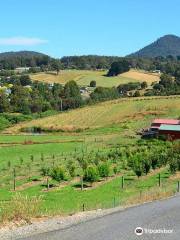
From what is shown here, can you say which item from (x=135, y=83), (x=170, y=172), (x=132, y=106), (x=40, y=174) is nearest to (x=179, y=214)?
(x=170, y=172)

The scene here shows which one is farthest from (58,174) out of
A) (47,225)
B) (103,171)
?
(47,225)

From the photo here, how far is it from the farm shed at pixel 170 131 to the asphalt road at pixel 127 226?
194 ft

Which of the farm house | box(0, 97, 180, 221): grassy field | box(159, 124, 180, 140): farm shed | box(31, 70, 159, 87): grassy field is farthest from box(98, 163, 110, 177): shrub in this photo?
box(31, 70, 159, 87): grassy field

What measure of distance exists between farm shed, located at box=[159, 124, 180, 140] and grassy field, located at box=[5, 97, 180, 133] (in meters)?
13.9

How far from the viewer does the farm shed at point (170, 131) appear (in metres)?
75.2

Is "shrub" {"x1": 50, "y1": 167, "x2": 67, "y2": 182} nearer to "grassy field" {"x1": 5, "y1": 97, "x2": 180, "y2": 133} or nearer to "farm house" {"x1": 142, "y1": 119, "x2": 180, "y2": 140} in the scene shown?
"farm house" {"x1": 142, "y1": 119, "x2": 180, "y2": 140}

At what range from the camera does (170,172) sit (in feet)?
138

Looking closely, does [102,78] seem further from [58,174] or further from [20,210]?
[20,210]

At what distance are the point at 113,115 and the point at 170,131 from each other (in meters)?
30.1

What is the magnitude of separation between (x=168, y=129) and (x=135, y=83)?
9659 centimetres

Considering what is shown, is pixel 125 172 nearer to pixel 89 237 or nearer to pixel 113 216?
pixel 113 216

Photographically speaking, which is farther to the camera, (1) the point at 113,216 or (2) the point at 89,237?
(1) the point at 113,216

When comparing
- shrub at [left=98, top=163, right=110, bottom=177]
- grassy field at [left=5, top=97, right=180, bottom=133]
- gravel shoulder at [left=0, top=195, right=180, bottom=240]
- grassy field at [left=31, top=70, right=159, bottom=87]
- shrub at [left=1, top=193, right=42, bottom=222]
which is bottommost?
grassy field at [left=5, top=97, right=180, bottom=133]

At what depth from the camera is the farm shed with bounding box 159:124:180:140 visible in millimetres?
75169
